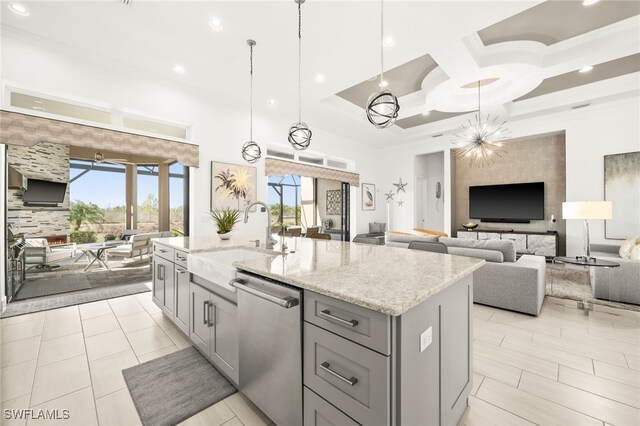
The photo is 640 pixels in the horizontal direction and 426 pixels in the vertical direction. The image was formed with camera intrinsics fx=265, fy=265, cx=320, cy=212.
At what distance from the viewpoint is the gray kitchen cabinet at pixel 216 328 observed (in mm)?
1711

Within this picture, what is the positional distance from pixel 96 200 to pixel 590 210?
10.8m

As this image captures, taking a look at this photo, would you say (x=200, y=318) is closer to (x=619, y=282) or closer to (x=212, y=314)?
(x=212, y=314)

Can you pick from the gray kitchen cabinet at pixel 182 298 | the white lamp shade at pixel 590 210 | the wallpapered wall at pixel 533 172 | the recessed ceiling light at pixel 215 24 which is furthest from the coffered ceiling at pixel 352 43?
the gray kitchen cabinet at pixel 182 298

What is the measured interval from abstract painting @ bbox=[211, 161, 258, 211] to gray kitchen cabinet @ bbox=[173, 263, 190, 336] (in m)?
2.56

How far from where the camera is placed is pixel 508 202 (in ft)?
22.2

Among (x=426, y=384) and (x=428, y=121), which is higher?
(x=428, y=121)

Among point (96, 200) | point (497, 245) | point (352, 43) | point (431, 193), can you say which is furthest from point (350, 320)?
point (96, 200)

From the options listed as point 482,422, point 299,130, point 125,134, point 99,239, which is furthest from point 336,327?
point 99,239

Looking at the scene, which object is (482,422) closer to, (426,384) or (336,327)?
(426,384)

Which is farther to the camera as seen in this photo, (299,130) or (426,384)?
(299,130)

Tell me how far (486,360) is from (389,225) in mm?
6637

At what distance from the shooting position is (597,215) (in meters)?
3.29

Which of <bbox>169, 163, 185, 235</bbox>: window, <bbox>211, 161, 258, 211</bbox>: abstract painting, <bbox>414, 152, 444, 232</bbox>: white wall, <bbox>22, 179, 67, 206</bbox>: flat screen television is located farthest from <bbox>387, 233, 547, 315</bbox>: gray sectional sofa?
<bbox>22, 179, 67, 206</bbox>: flat screen television

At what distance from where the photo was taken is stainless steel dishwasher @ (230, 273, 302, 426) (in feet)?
4.10
